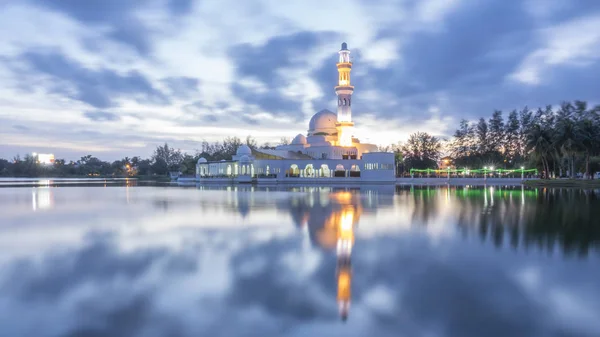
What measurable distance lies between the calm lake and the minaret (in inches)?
Result: 2027

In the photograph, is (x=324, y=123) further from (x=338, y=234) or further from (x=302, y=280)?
(x=302, y=280)

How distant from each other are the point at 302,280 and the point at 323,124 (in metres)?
→ 66.5

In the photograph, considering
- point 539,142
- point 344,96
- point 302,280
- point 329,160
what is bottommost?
point 302,280

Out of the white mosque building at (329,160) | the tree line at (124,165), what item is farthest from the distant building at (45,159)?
the white mosque building at (329,160)

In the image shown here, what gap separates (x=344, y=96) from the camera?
6606 centimetres

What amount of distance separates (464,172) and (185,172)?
54.3 meters

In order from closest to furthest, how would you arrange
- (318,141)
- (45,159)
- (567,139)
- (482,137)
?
(567,139), (318,141), (482,137), (45,159)

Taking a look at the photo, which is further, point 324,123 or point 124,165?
point 124,165

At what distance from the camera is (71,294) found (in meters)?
7.60

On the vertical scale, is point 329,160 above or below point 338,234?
above

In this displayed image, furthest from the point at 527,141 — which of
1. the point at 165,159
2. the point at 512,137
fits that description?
the point at 165,159

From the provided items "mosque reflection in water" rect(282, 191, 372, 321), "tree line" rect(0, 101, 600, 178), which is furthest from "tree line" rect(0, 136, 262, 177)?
"mosque reflection in water" rect(282, 191, 372, 321)

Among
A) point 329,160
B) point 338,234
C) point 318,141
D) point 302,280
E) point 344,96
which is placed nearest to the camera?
point 302,280

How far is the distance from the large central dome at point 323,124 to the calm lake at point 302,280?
190 ft
